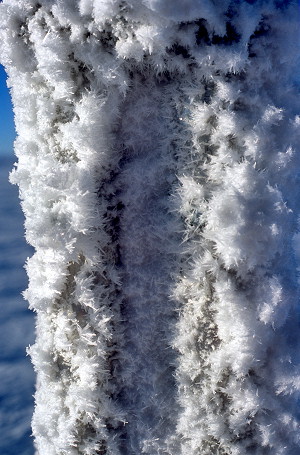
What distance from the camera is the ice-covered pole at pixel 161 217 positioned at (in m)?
1.04

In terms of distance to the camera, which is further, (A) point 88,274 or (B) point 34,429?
(B) point 34,429

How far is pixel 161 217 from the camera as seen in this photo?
1.16m

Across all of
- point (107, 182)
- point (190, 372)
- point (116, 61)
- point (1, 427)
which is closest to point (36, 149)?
point (107, 182)

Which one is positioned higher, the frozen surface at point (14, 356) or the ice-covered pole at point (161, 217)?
the frozen surface at point (14, 356)

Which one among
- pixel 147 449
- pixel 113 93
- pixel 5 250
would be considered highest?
pixel 5 250

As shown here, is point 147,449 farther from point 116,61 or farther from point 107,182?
point 116,61

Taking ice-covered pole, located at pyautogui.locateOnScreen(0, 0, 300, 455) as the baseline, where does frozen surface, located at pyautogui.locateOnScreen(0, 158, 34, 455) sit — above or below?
above

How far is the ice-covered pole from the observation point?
1.04 metres

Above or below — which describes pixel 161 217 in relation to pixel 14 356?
below

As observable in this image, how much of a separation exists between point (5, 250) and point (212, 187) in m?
8.61

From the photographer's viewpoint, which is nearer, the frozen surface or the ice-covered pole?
the ice-covered pole

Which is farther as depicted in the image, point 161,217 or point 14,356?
point 14,356

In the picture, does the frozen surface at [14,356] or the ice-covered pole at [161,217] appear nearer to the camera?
the ice-covered pole at [161,217]

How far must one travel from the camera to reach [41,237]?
1.11 m
